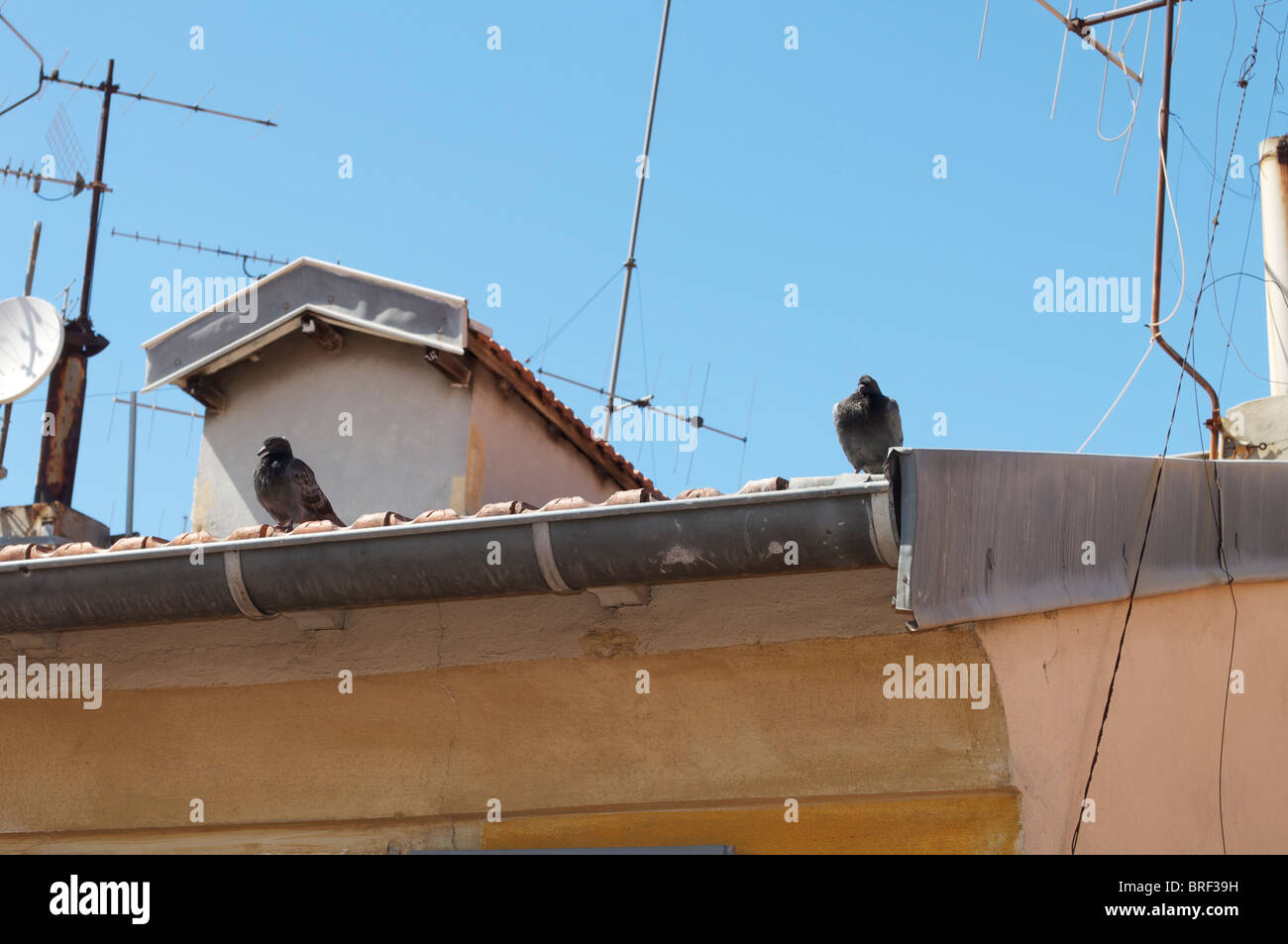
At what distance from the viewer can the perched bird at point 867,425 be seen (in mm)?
6516

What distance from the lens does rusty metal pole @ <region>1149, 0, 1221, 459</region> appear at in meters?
6.45

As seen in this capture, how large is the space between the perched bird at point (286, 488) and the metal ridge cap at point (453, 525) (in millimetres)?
2390

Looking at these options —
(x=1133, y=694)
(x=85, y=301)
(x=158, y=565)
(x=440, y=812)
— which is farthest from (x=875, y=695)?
(x=85, y=301)

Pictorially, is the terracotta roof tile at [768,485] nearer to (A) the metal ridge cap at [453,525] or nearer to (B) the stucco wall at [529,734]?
(A) the metal ridge cap at [453,525]

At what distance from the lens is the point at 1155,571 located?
502 centimetres

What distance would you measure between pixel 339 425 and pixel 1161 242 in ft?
16.2

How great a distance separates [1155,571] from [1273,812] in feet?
3.89

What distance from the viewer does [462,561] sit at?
15.0 feet

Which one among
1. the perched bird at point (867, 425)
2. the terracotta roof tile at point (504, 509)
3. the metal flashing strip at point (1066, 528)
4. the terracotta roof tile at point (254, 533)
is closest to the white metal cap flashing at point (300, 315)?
the perched bird at point (867, 425)

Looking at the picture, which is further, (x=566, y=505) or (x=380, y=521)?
(x=380, y=521)

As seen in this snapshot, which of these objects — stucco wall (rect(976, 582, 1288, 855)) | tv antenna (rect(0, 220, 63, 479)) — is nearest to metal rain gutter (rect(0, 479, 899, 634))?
stucco wall (rect(976, 582, 1288, 855))

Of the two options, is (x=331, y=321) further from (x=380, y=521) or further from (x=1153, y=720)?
(x=1153, y=720)

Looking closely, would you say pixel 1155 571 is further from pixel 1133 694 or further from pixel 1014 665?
pixel 1014 665

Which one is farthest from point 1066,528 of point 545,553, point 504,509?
point 504,509
